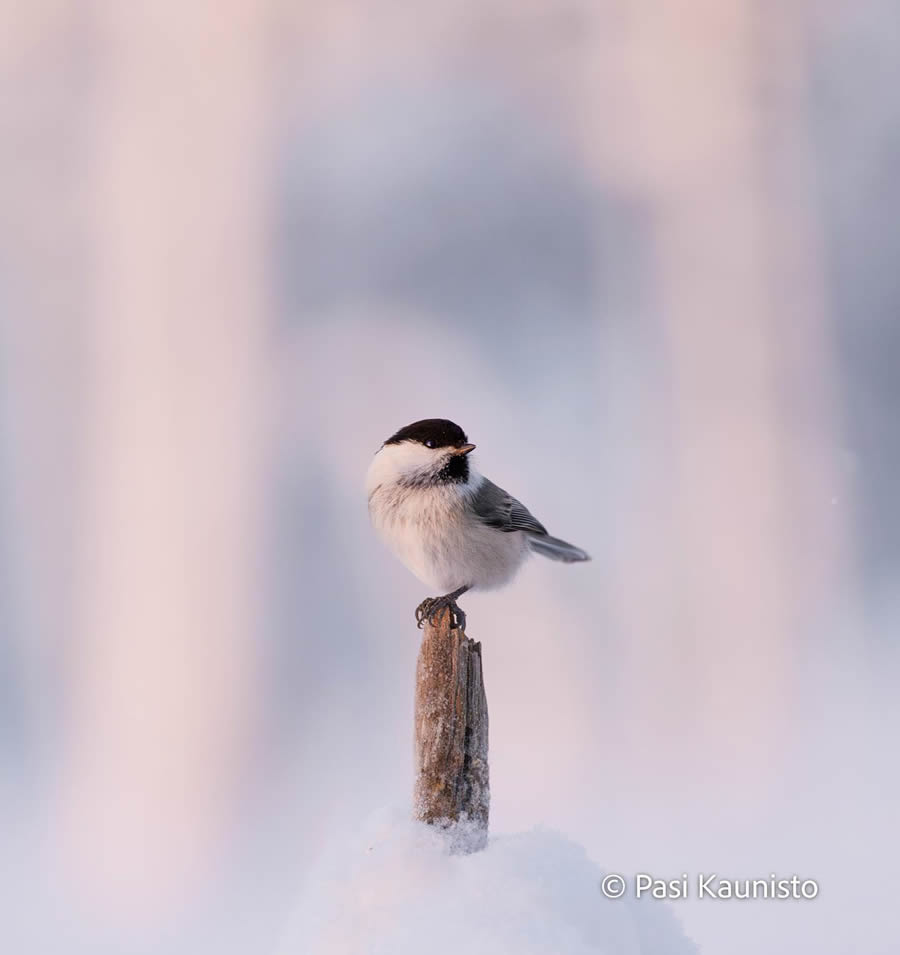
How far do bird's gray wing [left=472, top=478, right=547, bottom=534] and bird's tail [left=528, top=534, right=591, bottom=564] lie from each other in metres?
0.06

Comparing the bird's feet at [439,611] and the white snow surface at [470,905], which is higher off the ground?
the bird's feet at [439,611]

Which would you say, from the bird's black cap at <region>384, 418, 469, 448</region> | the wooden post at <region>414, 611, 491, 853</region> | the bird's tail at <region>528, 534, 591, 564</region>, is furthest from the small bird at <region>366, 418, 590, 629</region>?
the wooden post at <region>414, 611, 491, 853</region>

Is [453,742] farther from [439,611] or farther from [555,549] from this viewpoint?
[555,549]

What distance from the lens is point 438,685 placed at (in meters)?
2.56

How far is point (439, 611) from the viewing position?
9.89ft

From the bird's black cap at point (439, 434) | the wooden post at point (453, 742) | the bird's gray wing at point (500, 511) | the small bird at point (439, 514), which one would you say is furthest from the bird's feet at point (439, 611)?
the bird's black cap at point (439, 434)

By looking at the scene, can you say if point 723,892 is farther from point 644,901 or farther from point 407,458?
point 407,458

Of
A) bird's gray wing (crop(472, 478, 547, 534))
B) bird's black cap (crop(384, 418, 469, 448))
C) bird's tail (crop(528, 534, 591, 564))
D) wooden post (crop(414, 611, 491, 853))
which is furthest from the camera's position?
bird's tail (crop(528, 534, 591, 564))

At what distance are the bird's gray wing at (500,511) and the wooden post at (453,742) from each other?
30.4 inches

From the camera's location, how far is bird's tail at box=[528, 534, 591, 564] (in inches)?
146

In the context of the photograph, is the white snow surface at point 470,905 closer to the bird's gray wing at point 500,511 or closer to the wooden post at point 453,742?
the wooden post at point 453,742

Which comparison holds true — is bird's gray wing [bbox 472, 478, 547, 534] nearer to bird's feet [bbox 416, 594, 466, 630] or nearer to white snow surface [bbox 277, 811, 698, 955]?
bird's feet [bbox 416, 594, 466, 630]

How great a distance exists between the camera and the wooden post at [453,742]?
2.50m

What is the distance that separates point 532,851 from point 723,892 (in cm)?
96
